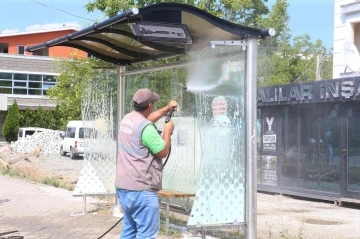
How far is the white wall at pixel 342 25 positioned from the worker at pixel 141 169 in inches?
516

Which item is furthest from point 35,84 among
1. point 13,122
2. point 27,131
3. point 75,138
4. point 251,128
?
point 251,128

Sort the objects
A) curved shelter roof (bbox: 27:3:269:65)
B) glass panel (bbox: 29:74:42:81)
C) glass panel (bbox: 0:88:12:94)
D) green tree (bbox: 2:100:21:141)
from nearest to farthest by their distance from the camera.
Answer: curved shelter roof (bbox: 27:3:269:65) < green tree (bbox: 2:100:21:141) < glass panel (bbox: 0:88:12:94) < glass panel (bbox: 29:74:42:81)

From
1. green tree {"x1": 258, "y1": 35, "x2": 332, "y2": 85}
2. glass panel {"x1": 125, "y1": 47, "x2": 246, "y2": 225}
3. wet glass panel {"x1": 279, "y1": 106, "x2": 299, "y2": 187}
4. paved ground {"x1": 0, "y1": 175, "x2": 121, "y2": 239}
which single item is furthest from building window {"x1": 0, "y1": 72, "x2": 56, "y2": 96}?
glass panel {"x1": 125, "y1": 47, "x2": 246, "y2": 225}

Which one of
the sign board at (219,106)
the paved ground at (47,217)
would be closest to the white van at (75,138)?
the paved ground at (47,217)

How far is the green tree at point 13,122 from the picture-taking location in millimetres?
45906

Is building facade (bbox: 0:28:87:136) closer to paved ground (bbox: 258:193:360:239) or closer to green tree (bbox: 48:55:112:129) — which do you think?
green tree (bbox: 48:55:112:129)

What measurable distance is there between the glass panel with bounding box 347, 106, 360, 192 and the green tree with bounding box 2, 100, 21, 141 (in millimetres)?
36225

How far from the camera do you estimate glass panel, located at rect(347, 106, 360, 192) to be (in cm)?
1302

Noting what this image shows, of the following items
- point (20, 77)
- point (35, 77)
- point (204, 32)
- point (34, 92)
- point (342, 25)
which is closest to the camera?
point (204, 32)

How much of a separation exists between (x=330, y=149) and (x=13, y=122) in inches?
1410

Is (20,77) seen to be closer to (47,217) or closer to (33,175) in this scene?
(33,175)

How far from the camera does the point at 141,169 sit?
564cm

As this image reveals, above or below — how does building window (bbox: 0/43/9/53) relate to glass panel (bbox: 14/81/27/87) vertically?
above

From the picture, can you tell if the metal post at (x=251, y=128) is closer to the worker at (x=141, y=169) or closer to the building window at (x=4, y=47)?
the worker at (x=141, y=169)
